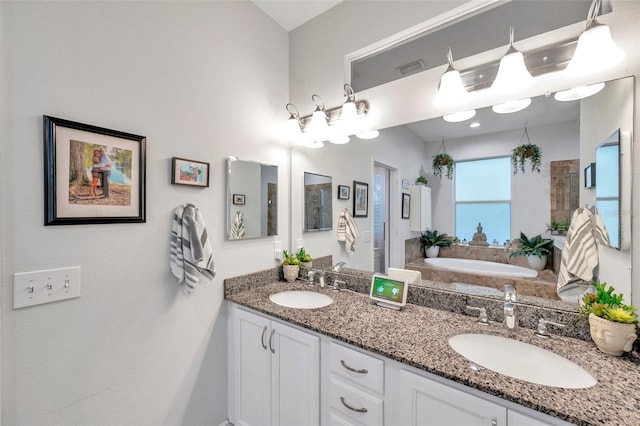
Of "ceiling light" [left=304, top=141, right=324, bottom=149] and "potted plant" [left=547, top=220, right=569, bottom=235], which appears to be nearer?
"potted plant" [left=547, top=220, right=569, bottom=235]

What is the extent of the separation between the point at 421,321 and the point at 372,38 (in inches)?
67.6

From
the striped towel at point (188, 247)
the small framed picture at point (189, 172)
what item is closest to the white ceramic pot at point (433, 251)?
the striped towel at point (188, 247)

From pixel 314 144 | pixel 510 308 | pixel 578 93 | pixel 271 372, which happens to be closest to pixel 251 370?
pixel 271 372

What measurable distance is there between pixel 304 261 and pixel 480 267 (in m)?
1.19

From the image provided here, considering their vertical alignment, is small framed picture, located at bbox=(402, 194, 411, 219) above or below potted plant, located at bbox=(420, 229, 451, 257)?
above

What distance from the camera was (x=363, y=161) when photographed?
191 centimetres

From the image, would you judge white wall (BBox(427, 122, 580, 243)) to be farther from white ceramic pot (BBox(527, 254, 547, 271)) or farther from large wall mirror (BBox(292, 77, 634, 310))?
white ceramic pot (BBox(527, 254, 547, 271))

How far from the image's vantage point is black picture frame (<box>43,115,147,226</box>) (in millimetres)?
1072

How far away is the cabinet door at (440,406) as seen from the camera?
33.4 inches

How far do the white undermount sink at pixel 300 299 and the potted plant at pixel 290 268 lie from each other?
0.61 feet

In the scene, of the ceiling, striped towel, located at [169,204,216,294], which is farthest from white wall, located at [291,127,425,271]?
the ceiling

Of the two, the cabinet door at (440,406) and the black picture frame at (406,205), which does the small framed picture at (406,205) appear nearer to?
the black picture frame at (406,205)

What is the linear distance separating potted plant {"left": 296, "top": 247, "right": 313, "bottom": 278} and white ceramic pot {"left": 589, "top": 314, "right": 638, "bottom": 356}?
5.03 feet

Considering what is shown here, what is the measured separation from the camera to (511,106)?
1.33m
